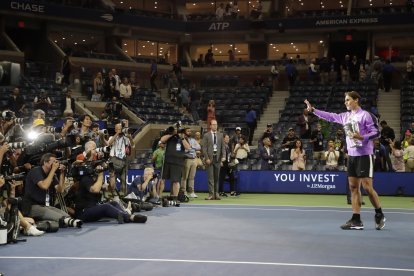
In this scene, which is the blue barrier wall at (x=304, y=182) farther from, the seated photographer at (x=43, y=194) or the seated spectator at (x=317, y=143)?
the seated photographer at (x=43, y=194)

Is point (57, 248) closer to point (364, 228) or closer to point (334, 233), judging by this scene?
point (334, 233)

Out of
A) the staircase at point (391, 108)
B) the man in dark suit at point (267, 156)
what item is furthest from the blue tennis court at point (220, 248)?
the staircase at point (391, 108)

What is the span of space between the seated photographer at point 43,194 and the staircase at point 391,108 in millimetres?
18591

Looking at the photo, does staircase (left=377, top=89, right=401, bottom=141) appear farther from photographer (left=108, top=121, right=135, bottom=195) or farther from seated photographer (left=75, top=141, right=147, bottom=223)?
seated photographer (left=75, top=141, right=147, bottom=223)

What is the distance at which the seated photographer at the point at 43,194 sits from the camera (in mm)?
10398

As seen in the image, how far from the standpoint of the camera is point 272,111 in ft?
101

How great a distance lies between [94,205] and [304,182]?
30.2ft

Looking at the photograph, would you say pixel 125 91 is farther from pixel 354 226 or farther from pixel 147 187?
pixel 354 226

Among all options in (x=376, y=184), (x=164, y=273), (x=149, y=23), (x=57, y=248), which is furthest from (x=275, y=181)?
(x=149, y=23)

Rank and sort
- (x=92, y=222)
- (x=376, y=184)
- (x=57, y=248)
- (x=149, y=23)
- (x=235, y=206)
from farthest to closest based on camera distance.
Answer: (x=149, y=23)
(x=376, y=184)
(x=235, y=206)
(x=92, y=222)
(x=57, y=248)

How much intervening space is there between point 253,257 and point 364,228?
3.45m

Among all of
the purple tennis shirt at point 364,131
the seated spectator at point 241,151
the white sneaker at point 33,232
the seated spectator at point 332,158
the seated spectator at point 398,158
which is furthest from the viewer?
the seated spectator at point 241,151

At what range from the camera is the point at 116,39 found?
123ft

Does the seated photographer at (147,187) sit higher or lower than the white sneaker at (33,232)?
higher
